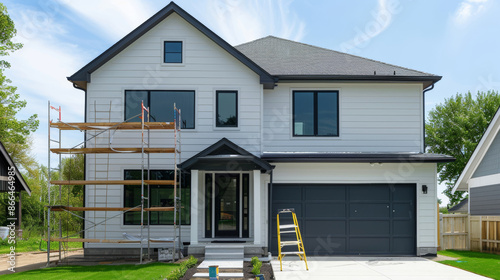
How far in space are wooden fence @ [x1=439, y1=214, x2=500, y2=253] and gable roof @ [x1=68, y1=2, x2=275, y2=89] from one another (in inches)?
314

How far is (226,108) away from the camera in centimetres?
1405

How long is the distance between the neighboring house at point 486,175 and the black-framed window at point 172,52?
1050 centimetres

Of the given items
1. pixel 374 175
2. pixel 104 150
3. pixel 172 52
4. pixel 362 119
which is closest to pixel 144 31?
pixel 172 52

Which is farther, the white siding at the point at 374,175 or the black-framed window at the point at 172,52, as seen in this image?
the black-framed window at the point at 172,52

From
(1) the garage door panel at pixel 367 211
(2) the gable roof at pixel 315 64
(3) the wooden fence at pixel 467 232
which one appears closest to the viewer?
(1) the garage door panel at pixel 367 211

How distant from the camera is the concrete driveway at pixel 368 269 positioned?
10.4 m

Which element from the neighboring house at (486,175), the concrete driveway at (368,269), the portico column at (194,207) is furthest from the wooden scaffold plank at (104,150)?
the neighboring house at (486,175)

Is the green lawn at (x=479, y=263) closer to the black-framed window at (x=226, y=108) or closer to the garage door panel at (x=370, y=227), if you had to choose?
the garage door panel at (x=370, y=227)

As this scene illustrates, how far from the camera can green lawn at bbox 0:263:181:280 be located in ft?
33.3

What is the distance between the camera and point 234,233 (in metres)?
13.7

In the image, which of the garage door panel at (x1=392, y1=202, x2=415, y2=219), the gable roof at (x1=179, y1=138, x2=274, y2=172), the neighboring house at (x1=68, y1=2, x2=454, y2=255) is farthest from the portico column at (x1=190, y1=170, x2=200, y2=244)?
the garage door panel at (x1=392, y1=202, x2=415, y2=219)

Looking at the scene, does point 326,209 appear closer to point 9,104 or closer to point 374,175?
point 374,175

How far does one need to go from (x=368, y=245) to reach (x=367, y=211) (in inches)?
38.6

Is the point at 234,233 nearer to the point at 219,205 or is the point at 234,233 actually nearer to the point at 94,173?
the point at 219,205
